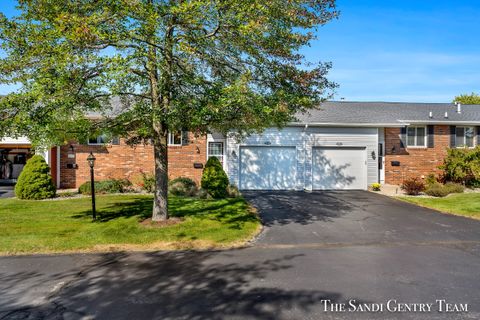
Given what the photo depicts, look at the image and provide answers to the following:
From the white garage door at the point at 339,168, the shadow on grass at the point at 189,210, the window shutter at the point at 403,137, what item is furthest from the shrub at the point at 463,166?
the shadow on grass at the point at 189,210

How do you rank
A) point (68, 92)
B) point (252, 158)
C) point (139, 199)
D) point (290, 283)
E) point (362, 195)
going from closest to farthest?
point (290, 283)
point (68, 92)
point (139, 199)
point (362, 195)
point (252, 158)

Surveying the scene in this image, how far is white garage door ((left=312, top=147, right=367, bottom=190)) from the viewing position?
18.3 meters

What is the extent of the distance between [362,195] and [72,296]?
45.1 feet

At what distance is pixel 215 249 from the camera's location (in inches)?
318

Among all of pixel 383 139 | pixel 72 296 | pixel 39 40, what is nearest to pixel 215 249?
pixel 72 296

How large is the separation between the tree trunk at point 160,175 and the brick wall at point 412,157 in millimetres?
14021

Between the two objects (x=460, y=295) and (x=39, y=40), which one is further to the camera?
(x=39, y=40)

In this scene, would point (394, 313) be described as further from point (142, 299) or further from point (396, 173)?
point (396, 173)

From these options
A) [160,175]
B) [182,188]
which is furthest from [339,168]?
[160,175]

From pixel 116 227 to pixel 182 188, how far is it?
6454mm

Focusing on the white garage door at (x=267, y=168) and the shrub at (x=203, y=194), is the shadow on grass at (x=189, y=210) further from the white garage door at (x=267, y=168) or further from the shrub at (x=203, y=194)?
the white garage door at (x=267, y=168)

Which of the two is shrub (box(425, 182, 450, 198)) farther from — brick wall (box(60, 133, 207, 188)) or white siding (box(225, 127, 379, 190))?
brick wall (box(60, 133, 207, 188))

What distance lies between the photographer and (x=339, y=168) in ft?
60.5

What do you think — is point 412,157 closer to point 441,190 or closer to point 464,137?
point 464,137
